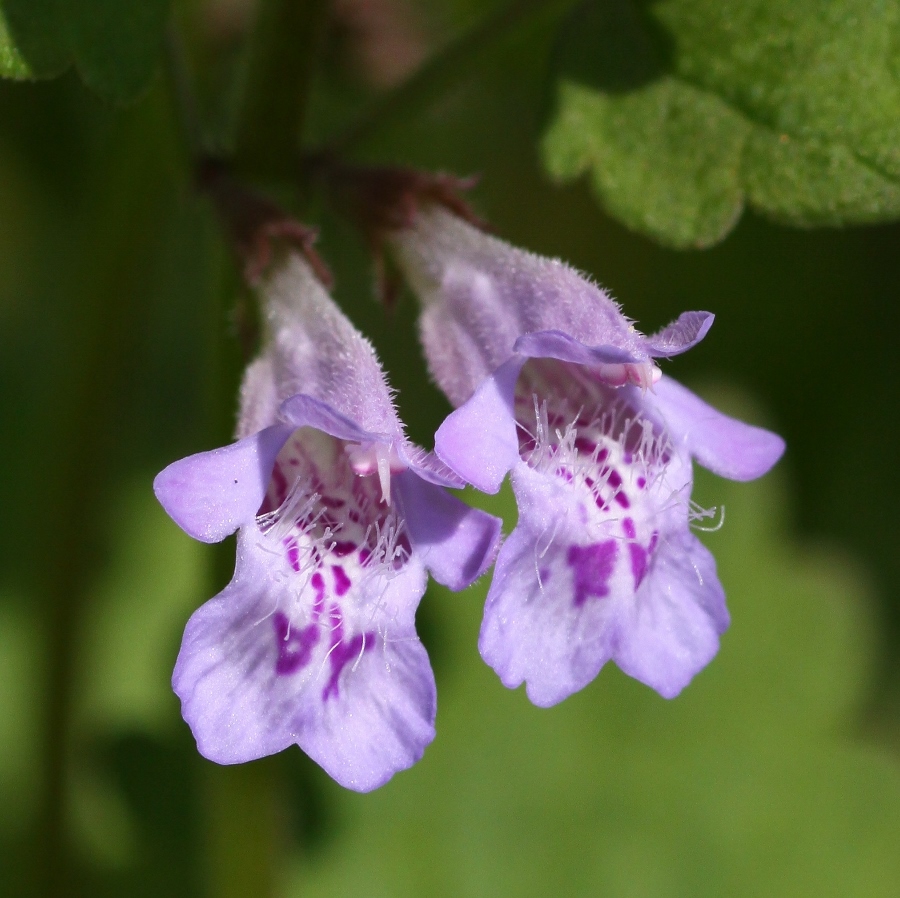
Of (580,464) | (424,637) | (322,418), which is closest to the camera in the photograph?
(322,418)

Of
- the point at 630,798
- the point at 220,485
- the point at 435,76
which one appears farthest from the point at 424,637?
the point at 220,485

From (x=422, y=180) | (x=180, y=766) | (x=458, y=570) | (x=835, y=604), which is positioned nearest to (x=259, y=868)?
(x=180, y=766)

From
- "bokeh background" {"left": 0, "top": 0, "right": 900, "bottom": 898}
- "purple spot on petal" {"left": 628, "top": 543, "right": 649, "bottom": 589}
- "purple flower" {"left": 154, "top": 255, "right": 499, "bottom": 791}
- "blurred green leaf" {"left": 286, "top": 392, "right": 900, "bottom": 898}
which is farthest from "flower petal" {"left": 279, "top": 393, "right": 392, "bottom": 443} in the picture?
"blurred green leaf" {"left": 286, "top": 392, "right": 900, "bottom": 898}

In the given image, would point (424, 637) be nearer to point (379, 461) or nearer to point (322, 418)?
point (379, 461)

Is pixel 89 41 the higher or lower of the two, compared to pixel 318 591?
higher

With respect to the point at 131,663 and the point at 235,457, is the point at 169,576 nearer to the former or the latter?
the point at 131,663

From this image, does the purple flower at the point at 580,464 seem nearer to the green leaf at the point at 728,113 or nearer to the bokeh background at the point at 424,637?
the green leaf at the point at 728,113

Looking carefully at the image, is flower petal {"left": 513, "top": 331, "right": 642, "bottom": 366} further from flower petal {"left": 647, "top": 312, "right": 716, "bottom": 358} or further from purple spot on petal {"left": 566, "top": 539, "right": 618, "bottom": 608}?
purple spot on petal {"left": 566, "top": 539, "right": 618, "bottom": 608}
